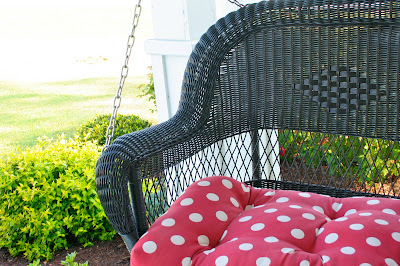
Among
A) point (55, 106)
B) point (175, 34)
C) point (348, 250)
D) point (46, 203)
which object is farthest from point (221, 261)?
point (55, 106)

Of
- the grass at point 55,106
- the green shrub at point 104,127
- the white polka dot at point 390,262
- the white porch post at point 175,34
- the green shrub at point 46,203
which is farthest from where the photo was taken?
the grass at point 55,106

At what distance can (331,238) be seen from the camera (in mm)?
1127

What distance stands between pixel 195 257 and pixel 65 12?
5.53 m

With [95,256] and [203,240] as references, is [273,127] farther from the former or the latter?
[95,256]

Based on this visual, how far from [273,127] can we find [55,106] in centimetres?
347

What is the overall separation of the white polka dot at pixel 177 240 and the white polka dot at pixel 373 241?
1.38 feet

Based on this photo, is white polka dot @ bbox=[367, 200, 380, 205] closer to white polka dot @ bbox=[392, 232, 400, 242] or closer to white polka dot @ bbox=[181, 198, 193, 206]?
white polka dot @ bbox=[392, 232, 400, 242]

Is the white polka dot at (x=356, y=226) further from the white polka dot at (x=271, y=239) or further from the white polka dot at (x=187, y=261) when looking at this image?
the white polka dot at (x=187, y=261)

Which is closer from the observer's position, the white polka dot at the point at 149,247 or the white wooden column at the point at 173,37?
the white polka dot at the point at 149,247

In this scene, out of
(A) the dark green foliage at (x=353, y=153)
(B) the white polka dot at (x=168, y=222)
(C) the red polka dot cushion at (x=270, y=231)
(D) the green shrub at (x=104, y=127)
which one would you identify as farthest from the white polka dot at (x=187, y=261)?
(D) the green shrub at (x=104, y=127)

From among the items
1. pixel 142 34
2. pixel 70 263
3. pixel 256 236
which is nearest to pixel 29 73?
pixel 142 34

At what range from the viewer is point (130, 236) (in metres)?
1.27

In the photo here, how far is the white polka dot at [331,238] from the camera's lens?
112 centimetres

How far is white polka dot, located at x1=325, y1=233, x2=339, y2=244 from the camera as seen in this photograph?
3.66 ft
